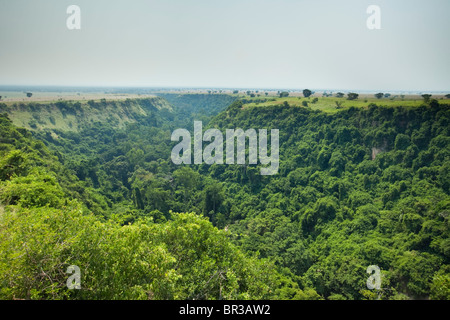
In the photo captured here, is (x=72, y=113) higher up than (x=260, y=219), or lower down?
higher up

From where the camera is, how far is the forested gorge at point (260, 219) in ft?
34.6

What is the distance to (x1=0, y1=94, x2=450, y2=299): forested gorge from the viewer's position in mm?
10547

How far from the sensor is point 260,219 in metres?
37.0

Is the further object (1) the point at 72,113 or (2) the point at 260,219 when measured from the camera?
(1) the point at 72,113

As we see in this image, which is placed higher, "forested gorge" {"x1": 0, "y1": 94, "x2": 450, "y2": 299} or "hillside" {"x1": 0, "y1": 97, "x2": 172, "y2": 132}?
"hillside" {"x1": 0, "y1": 97, "x2": 172, "y2": 132}

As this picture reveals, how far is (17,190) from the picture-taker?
2003cm

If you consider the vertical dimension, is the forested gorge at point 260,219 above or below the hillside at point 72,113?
below

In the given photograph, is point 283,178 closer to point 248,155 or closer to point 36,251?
point 248,155

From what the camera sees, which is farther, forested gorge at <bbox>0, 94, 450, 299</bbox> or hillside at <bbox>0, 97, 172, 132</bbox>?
hillside at <bbox>0, 97, 172, 132</bbox>

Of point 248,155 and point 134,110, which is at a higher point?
point 134,110

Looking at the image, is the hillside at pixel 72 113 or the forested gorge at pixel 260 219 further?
the hillside at pixel 72 113

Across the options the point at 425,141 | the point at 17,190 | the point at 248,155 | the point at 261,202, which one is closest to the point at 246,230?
the point at 261,202
